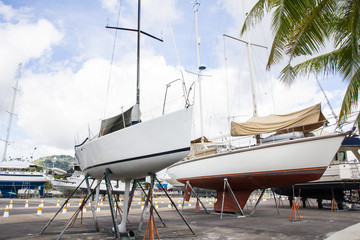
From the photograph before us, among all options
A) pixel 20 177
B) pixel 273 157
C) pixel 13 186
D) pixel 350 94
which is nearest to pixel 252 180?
pixel 273 157

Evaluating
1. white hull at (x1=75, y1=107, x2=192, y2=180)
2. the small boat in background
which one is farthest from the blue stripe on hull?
white hull at (x1=75, y1=107, x2=192, y2=180)

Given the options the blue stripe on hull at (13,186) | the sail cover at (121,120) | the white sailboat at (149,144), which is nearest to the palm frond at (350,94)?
the white sailboat at (149,144)

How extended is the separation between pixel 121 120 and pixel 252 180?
18.9 ft

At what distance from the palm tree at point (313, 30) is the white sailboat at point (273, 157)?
2110 millimetres

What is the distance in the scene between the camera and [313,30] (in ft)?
17.9

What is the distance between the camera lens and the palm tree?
503 centimetres

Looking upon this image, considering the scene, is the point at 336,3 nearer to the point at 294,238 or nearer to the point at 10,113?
the point at 294,238

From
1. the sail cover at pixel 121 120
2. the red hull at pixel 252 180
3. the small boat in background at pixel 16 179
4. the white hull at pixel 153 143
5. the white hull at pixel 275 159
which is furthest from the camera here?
the small boat in background at pixel 16 179

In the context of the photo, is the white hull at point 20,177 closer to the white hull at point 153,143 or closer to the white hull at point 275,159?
the white hull at point 275,159

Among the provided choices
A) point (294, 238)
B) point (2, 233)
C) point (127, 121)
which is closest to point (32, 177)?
point (2, 233)

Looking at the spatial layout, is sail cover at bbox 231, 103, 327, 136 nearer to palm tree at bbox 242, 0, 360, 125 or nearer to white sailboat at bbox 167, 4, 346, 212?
white sailboat at bbox 167, 4, 346, 212

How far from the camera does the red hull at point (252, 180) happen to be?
26.7 feet

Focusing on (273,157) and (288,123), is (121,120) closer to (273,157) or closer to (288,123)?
(273,157)

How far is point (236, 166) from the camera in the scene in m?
9.45
